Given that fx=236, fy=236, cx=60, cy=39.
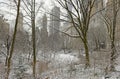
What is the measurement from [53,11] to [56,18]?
75.2 inches

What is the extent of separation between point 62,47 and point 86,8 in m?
65.0

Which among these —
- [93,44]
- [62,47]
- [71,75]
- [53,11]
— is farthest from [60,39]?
[71,75]

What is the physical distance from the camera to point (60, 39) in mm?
81250

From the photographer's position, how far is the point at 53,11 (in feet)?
65.8

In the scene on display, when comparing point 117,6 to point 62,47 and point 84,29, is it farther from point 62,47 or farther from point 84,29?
point 62,47

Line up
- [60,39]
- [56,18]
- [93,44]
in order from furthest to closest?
[60,39]
[93,44]
[56,18]

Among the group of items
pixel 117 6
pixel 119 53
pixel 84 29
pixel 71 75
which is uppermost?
pixel 117 6

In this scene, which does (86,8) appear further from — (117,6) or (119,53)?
(119,53)

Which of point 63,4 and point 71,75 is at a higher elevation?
point 63,4

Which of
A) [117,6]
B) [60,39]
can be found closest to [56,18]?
[117,6]

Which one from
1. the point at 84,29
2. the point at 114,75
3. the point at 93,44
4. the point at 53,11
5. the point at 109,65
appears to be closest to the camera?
the point at 114,75

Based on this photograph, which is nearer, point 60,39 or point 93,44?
point 93,44

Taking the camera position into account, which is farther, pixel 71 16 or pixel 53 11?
pixel 53 11

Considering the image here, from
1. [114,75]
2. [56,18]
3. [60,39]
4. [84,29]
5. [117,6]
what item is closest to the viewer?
[114,75]
